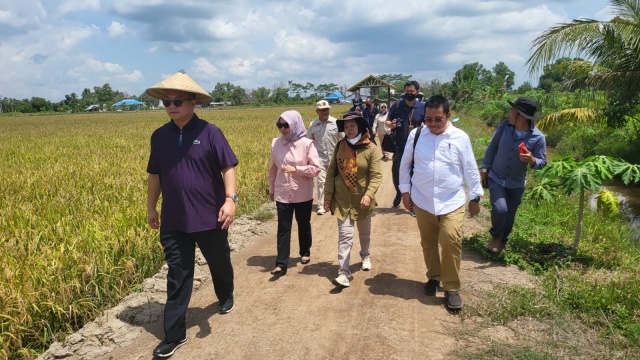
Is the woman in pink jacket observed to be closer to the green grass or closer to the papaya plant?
the green grass

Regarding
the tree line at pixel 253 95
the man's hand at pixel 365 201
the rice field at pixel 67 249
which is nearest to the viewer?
the rice field at pixel 67 249

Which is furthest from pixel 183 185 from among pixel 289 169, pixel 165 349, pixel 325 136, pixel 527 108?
pixel 325 136

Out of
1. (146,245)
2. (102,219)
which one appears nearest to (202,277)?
(146,245)

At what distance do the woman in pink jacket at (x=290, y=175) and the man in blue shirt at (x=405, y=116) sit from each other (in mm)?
2443

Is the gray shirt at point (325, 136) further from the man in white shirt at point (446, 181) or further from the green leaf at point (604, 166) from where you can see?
the green leaf at point (604, 166)

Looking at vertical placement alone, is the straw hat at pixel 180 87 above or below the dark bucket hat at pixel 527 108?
above

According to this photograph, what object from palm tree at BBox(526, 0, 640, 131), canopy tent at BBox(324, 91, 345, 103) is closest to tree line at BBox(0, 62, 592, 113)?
canopy tent at BBox(324, 91, 345, 103)

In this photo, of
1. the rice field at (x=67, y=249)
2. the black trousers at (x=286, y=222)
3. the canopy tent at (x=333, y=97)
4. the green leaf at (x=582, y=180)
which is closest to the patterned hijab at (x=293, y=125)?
the black trousers at (x=286, y=222)

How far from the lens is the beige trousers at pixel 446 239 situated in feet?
12.0

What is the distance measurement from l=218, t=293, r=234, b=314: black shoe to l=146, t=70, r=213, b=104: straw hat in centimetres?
187

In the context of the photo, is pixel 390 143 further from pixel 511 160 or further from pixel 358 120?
pixel 358 120

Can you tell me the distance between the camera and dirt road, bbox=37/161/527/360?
128 inches

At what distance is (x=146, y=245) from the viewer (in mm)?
4949

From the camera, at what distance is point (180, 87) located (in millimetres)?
3248
